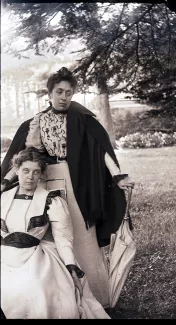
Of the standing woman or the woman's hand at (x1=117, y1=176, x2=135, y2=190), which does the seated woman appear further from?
the woman's hand at (x1=117, y1=176, x2=135, y2=190)

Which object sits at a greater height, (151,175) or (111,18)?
(111,18)

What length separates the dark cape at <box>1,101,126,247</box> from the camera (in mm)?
3459

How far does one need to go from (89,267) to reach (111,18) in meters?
1.71

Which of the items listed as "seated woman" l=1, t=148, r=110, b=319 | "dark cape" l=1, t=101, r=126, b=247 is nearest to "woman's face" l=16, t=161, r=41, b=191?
"seated woman" l=1, t=148, r=110, b=319

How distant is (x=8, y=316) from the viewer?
10.8 feet

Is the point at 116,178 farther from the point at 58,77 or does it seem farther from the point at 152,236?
the point at 58,77

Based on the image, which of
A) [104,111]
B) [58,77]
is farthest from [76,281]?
[58,77]

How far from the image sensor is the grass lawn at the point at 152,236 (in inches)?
137

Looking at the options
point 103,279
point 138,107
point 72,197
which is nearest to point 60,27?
point 138,107

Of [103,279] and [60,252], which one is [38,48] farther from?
[103,279]

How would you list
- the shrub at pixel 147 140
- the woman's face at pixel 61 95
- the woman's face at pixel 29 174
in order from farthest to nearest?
the shrub at pixel 147 140
the woman's face at pixel 61 95
the woman's face at pixel 29 174

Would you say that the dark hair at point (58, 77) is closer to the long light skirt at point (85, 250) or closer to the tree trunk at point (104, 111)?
the tree trunk at point (104, 111)

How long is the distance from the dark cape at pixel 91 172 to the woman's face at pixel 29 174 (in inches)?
4.6

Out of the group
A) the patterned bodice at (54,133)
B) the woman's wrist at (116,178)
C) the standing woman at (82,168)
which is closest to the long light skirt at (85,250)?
the standing woman at (82,168)
